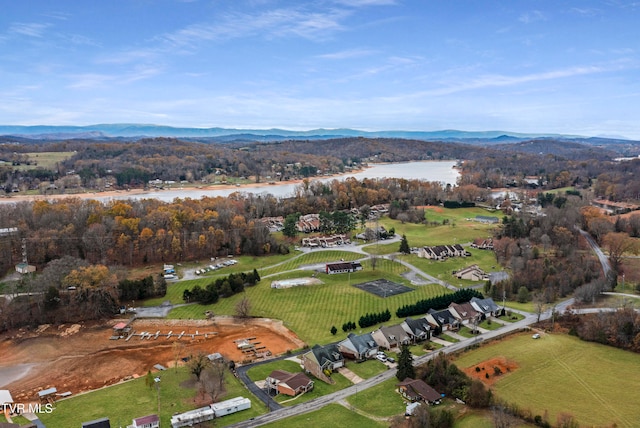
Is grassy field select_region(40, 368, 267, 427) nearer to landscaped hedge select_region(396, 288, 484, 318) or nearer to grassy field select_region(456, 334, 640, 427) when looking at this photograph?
grassy field select_region(456, 334, 640, 427)

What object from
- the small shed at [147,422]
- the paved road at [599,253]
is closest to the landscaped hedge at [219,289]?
the small shed at [147,422]

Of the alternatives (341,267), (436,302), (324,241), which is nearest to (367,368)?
(436,302)

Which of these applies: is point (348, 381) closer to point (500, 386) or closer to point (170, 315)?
point (500, 386)

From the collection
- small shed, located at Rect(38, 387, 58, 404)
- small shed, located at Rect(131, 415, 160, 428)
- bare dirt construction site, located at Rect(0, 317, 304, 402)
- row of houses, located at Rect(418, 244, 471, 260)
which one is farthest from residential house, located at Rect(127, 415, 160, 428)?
row of houses, located at Rect(418, 244, 471, 260)

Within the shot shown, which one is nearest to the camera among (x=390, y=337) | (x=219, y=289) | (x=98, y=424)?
(x=98, y=424)

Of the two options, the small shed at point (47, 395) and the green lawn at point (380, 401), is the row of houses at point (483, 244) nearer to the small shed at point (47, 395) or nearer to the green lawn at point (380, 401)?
the green lawn at point (380, 401)

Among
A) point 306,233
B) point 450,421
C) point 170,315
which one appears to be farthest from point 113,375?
point 306,233

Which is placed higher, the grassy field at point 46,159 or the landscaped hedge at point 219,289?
the grassy field at point 46,159

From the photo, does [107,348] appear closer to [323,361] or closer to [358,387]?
[323,361]
